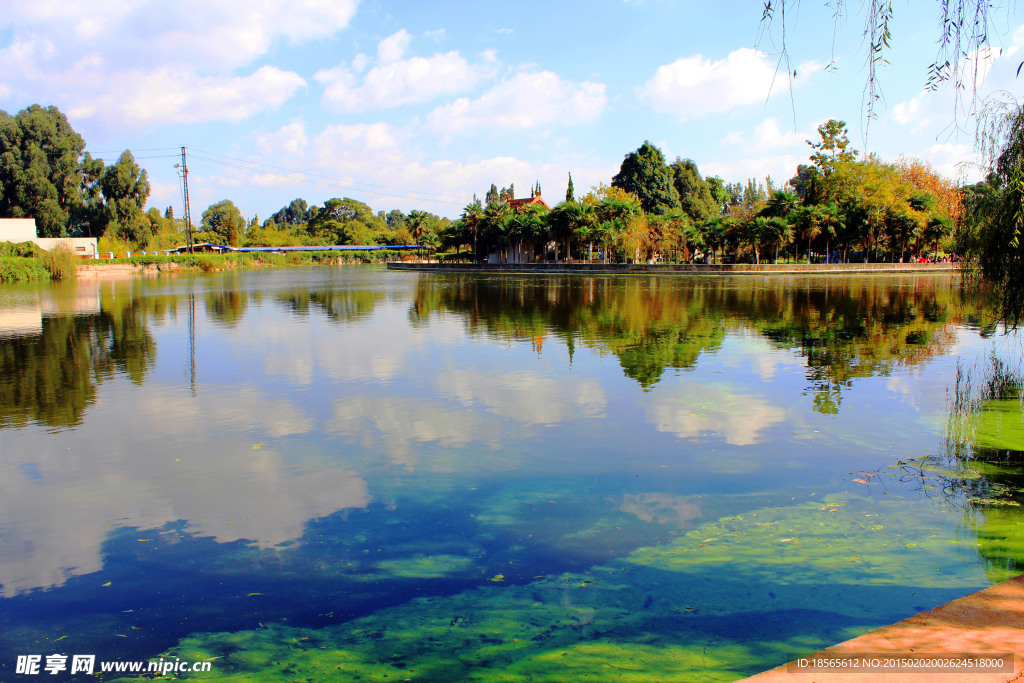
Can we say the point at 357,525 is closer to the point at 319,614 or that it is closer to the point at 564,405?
the point at 319,614

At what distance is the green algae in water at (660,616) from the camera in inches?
151

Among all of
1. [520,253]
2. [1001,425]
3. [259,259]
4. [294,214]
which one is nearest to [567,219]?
[520,253]

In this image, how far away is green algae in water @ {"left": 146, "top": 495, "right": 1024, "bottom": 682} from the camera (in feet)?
12.5

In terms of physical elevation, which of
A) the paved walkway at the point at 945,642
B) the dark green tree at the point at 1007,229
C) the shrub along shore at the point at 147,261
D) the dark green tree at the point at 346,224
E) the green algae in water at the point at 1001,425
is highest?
the dark green tree at the point at 346,224

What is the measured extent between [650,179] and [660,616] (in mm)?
90190

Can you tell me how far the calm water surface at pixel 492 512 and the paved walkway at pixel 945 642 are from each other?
496mm

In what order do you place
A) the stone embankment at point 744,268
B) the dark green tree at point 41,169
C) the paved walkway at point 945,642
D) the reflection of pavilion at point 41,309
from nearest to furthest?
the paved walkway at point 945,642 → the reflection of pavilion at point 41,309 → the stone embankment at point 744,268 → the dark green tree at point 41,169

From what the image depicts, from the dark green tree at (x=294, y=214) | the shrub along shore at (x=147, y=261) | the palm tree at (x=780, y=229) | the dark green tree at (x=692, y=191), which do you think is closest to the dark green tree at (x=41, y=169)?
the shrub along shore at (x=147, y=261)

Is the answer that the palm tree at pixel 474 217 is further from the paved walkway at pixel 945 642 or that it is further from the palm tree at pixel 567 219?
the paved walkway at pixel 945 642

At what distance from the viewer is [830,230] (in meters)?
55.1

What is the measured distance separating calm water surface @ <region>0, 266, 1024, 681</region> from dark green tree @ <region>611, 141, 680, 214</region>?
78.4 metres

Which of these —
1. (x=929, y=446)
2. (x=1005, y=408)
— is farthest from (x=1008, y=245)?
(x=929, y=446)

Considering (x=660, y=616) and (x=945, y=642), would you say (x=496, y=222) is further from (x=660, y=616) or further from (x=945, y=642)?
(x=945, y=642)

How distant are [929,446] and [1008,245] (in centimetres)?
316
